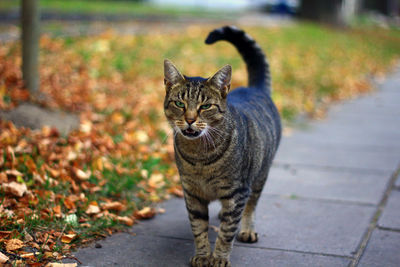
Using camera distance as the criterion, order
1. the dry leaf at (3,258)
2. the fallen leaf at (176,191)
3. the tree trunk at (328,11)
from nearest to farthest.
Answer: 1. the dry leaf at (3,258)
2. the fallen leaf at (176,191)
3. the tree trunk at (328,11)

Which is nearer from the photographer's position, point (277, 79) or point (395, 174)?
point (395, 174)

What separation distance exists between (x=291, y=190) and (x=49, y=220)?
7.92ft

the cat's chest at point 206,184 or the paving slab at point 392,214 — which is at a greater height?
the cat's chest at point 206,184

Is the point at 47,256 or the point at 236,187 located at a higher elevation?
the point at 236,187

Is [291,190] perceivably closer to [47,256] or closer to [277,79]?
[47,256]

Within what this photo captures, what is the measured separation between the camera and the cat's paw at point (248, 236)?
13.3 feet

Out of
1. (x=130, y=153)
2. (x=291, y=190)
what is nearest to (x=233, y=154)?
(x=291, y=190)

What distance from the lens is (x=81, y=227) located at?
4.04 m

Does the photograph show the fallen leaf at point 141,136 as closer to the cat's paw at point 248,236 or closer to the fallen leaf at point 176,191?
the fallen leaf at point 176,191

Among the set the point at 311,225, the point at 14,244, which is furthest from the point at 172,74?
the point at 311,225

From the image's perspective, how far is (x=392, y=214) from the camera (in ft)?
14.9

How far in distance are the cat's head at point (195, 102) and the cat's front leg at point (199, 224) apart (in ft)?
1.78

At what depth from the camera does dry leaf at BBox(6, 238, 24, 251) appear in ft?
11.3

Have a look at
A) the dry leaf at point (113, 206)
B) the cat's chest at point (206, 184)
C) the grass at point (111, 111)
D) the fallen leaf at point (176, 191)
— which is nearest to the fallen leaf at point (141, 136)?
the grass at point (111, 111)
